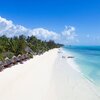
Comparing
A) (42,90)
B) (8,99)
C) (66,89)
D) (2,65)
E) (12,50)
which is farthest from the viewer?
(12,50)

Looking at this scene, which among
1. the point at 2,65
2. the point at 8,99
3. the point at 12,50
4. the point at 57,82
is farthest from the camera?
the point at 12,50

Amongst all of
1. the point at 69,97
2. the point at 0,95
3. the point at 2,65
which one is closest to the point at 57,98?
the point at 69,97

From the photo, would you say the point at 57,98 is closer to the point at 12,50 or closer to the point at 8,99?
the point at 8,99

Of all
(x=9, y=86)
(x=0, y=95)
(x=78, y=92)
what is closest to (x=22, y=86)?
(x=9, y=86)

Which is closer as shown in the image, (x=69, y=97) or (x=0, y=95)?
(x=0, y=95)

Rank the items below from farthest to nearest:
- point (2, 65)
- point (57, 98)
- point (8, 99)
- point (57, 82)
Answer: point (2, 65) → point (57, 82) → point (57, 98) → point (8, 99)

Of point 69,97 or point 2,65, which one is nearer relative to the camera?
point 69,97

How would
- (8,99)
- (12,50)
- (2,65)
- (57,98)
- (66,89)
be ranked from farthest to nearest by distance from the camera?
1. (12,50)
2. (2,65)
3. (66,89)
4. (57,98)
5. (8,99)

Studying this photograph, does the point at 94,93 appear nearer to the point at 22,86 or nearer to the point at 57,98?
the point at 57,98

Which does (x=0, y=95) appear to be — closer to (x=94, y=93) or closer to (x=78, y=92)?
(x=78, y=92)
